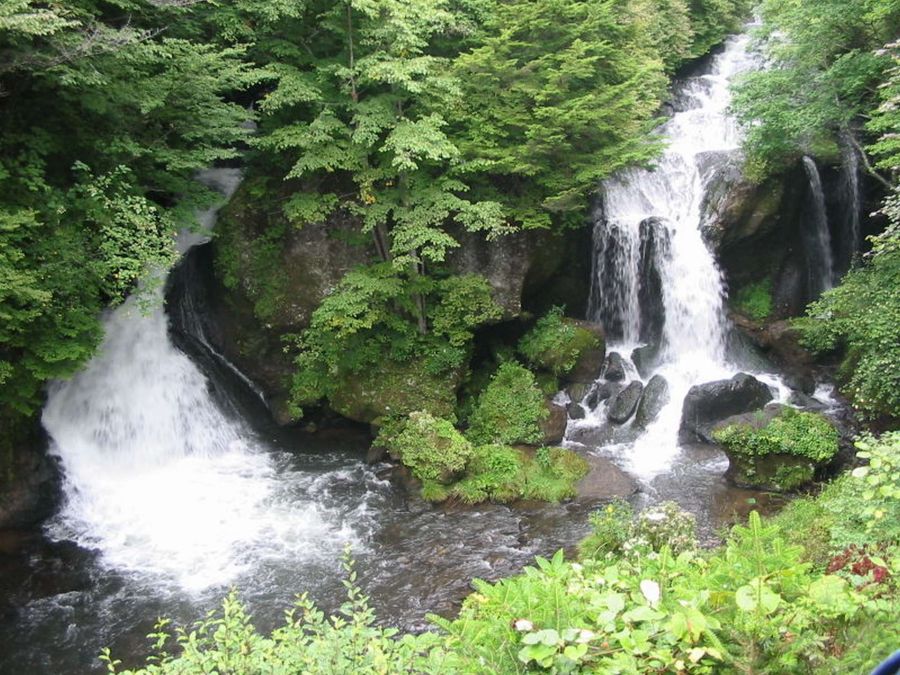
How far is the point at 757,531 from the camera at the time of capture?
3.57 metres

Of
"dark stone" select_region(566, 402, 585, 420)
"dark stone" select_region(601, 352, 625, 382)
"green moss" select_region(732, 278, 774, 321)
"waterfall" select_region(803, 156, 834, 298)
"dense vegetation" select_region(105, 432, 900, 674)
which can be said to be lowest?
"dark stone" select_region(566, 402, 585, 420)

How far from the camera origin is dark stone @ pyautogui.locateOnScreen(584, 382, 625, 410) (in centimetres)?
1503

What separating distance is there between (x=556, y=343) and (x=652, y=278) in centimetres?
350

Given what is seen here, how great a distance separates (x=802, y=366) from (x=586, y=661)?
14.8 meters

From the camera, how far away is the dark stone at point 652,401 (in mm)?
14242

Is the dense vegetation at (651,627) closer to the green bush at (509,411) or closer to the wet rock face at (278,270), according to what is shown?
the green bush at (509,411)

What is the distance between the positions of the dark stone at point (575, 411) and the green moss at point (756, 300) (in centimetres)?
558

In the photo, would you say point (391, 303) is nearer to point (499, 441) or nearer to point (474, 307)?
point (474, 307)

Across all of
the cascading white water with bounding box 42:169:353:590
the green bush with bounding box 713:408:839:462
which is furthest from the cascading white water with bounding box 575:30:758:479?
the cascading white water with bounding box 42:169:353:590

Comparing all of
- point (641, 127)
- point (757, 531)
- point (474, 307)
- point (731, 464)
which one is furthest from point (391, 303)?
point (757, 531)

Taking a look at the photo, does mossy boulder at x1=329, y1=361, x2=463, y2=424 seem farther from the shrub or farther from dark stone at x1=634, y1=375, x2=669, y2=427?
the shrub

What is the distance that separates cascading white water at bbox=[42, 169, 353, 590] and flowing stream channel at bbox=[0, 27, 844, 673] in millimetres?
33

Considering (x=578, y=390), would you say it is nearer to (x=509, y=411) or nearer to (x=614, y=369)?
(x=614, y=369)

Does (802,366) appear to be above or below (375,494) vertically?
above
